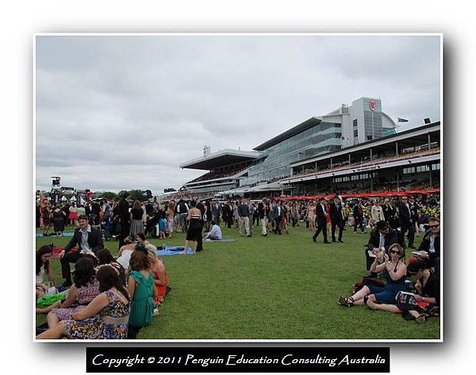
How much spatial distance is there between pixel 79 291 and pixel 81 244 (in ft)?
7.46

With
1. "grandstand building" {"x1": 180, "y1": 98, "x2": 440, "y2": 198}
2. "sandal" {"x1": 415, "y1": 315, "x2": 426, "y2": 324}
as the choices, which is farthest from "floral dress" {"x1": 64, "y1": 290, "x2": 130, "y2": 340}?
"grandstand building" {"x1": 180, "y1": 98, "x2": 440, "y2": 198}

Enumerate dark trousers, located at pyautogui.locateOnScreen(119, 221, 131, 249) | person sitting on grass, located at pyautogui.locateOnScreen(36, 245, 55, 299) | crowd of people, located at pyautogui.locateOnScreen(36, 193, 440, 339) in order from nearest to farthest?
crowd of people, located at pyautogui.locateOnScreen(36, 193, 440, 339) < person sitting on grass, located at pyautogui.locateOnScreen(36, 245, 55, 299) < dark trousers, located at pyautogui.locateOnScreen(119, 221, 131, 249)

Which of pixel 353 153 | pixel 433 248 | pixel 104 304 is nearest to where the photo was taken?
pixel 104 304

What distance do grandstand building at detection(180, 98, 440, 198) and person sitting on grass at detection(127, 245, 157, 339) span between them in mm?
3085

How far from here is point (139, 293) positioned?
159 inches

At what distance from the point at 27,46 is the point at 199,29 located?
2.36 metres

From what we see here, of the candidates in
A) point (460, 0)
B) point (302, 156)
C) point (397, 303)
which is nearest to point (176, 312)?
point (397, 303)

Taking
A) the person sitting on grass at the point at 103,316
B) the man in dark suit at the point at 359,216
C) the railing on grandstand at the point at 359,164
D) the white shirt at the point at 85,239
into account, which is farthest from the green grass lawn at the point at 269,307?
the man in dark suit at the point at 359,216

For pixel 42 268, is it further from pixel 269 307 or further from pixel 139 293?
pixel 269 307

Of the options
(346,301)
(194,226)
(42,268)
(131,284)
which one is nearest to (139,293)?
(131,284)

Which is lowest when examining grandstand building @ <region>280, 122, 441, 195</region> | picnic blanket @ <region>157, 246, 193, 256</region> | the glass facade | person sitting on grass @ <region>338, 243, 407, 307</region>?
picnic blanket @ <region>157, 246, 193, 256</region>

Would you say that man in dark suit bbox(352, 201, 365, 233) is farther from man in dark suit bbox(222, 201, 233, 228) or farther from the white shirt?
the white shirt

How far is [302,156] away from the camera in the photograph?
25.2m

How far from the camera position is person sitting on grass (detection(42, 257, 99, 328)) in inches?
159
